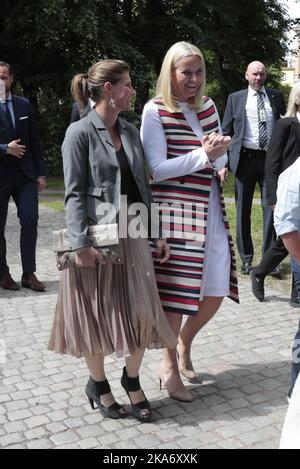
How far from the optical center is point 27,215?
6.53 m

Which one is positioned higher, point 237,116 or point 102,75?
point 102,75

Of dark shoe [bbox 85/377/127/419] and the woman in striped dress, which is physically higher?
the woman in striped dress

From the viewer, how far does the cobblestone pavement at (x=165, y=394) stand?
3.54 meters

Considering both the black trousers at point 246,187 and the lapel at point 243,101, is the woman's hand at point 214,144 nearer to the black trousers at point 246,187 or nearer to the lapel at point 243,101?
the black trousers at point 246,187

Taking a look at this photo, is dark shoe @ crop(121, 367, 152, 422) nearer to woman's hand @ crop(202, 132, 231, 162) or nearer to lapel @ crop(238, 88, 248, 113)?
woman's hand @ crop(202, 132, 231, 162)

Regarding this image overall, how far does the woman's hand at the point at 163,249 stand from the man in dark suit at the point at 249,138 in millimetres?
3458

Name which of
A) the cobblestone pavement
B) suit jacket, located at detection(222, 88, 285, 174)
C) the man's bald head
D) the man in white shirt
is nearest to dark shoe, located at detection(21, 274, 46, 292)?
the cobblestone pavement

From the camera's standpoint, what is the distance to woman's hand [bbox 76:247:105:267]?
3424 mm

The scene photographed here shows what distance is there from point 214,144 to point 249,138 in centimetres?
362

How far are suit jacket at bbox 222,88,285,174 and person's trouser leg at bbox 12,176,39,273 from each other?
2.24m

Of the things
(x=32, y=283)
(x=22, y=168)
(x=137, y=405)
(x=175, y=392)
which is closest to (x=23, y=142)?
(x=22, y=168)

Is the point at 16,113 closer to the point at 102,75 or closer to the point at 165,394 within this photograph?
the point at 102,75

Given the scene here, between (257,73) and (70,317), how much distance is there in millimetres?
4579

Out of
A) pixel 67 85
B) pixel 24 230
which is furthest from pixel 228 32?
pixel 24 230
